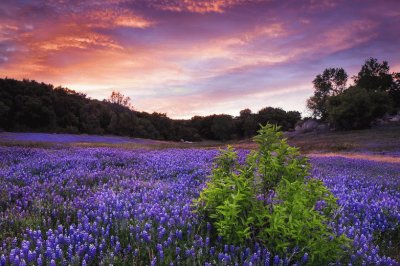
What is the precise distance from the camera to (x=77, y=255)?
10.9 feet

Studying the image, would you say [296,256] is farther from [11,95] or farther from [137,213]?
[11,95]

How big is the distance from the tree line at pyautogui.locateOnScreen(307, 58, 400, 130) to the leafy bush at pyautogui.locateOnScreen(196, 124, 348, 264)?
5616 cm

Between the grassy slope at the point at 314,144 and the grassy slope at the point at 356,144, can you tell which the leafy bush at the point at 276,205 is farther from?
the grassy slope at the point at 356,144

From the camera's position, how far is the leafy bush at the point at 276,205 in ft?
10.8

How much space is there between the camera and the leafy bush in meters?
3.29

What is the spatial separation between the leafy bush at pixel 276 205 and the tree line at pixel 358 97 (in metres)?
56.2

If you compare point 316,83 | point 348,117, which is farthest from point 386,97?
point 316,83

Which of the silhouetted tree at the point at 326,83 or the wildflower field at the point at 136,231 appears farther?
the silhouetted tree at the point at 326,83

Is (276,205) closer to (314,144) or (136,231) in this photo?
(136,231)

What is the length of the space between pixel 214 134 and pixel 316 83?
95.6 feet

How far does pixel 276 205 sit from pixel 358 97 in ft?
191

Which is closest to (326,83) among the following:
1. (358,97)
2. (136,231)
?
(358,97)

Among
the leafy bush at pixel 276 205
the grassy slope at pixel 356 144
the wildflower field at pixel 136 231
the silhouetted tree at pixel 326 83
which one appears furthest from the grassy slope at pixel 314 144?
the silhouetted tree at pixel 326 83

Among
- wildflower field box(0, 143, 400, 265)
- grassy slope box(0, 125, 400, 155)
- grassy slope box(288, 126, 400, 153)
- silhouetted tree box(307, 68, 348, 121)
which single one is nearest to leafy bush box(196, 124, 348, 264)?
wildflower field box(0, 143, 400, 265)
